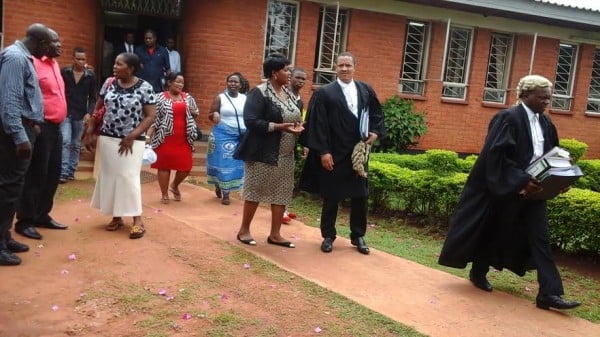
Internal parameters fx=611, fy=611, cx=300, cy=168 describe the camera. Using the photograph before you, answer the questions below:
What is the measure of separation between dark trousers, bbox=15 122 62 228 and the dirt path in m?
0.26

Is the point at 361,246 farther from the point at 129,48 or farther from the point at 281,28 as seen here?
the point at 281,28

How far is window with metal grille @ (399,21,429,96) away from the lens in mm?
13547

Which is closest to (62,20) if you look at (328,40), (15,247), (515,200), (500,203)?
(328,40)

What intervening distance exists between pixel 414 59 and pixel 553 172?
944cm

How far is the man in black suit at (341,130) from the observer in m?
5.67

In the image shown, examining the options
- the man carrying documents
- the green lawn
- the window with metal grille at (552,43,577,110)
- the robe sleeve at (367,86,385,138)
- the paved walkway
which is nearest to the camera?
the paved walkway

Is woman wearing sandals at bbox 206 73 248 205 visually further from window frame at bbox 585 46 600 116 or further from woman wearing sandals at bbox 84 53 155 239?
window frame at bbox 585 46 600 116

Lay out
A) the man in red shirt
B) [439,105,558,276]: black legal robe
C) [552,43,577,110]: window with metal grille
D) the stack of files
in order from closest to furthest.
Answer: the stack of files
[439,105,558,276]: black legal robe
the man in red shirt
[552,43,577,110]: window with metal grille

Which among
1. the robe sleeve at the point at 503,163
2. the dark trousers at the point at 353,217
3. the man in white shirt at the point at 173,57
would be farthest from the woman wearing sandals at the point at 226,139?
the robe sleeve at the point at 503,163

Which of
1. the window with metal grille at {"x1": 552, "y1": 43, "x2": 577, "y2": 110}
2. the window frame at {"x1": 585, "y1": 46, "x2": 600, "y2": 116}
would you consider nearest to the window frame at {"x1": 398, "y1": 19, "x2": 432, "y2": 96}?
the window with metal grille at {"x1": 552, "y1": 43, "x2": 577, "y2": 110}

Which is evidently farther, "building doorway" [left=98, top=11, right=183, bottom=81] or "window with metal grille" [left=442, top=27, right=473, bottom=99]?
"window with metal grille" [left=442, top=27, right=473, bottom=99]

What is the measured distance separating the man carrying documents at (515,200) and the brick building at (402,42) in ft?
23.3

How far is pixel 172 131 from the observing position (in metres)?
7.61

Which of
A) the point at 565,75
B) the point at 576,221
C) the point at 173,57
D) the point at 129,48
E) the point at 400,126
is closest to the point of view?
the point at 576,221
